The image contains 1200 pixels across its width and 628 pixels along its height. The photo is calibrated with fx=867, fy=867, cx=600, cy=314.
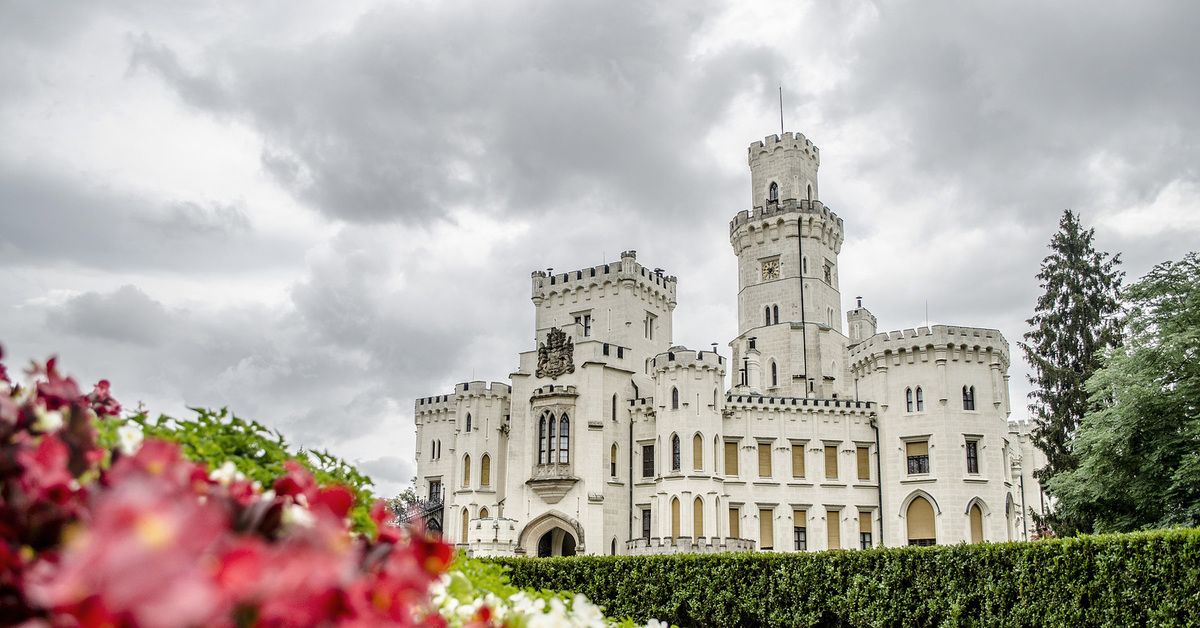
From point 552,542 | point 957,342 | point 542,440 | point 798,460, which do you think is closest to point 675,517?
point 552,542

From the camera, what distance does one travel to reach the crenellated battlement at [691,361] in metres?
43.6

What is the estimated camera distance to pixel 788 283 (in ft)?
176

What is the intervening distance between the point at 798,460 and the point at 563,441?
12397 millimetres

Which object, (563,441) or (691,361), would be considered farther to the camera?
(563,441)

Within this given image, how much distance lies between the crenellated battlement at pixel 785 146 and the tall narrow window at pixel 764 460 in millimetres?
20585

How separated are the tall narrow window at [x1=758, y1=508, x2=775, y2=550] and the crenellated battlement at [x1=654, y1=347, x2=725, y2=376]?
7709mm

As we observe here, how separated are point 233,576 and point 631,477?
44.2m

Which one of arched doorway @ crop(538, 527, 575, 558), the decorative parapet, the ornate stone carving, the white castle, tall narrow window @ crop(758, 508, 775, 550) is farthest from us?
the ornate stone carving

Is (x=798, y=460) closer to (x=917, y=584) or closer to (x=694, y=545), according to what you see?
(x=694, y=545)

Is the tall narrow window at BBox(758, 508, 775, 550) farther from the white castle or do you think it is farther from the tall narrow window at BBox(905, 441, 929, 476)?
the tall narrow window at BBox(905, 441, 929, 476)

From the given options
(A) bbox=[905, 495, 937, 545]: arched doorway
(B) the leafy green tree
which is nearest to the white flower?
(B) the leafy green tree

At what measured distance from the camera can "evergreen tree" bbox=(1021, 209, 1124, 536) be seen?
134ft

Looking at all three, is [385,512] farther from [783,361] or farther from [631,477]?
[783,361]

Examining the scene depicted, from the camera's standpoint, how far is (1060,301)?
43.5 m
